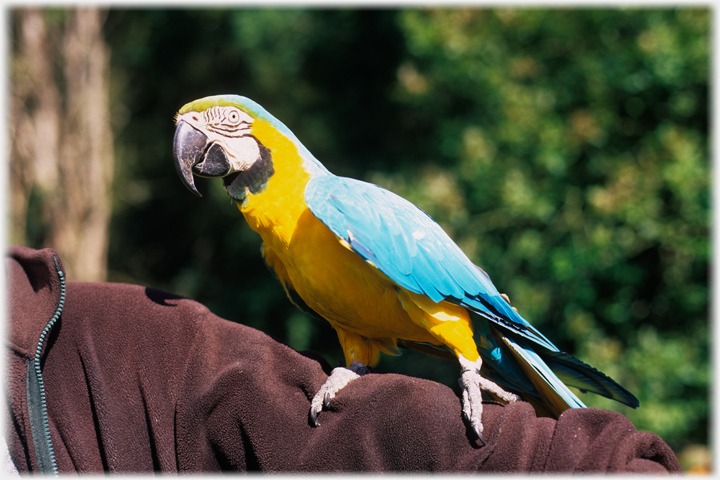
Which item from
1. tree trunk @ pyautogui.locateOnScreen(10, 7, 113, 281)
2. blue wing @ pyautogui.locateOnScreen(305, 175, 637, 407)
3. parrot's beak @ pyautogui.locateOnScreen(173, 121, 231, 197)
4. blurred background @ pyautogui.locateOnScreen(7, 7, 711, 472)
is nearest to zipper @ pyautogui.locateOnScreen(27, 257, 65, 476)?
parrot's beak @ pyautogui.locateOnScreen(173, 121, 231, 197)

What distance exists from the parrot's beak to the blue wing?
0.75ft

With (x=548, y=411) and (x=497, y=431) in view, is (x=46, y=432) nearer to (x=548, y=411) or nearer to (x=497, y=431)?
(x=497, y=431)

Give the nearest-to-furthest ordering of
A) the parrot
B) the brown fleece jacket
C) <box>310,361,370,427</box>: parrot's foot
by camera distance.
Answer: the brown fleece jacket
<box>310,361,370,427</box>: parrot's foot
the parrot

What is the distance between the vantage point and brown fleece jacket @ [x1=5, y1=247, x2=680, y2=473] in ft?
3.53

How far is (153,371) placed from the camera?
1224 millimetres

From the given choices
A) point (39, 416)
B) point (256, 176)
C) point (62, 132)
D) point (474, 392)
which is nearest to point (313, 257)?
point (256, 176)

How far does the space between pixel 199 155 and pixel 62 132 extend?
14.0ft

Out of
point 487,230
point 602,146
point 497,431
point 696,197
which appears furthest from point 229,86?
point 497,431

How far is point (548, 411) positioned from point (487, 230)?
6.54 ft

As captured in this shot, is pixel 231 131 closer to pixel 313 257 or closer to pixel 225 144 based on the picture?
pixel 225 144

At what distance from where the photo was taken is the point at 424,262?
4.32ft

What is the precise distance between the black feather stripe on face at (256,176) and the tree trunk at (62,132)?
3964mm

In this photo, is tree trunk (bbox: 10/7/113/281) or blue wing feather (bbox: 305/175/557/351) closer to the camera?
blue wing feather (bbox: 305/175/557/351)

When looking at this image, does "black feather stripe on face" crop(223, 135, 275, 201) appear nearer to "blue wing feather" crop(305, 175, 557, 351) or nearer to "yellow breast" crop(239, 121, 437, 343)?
"yellow breast" crop(239, 121, 437, 343)
